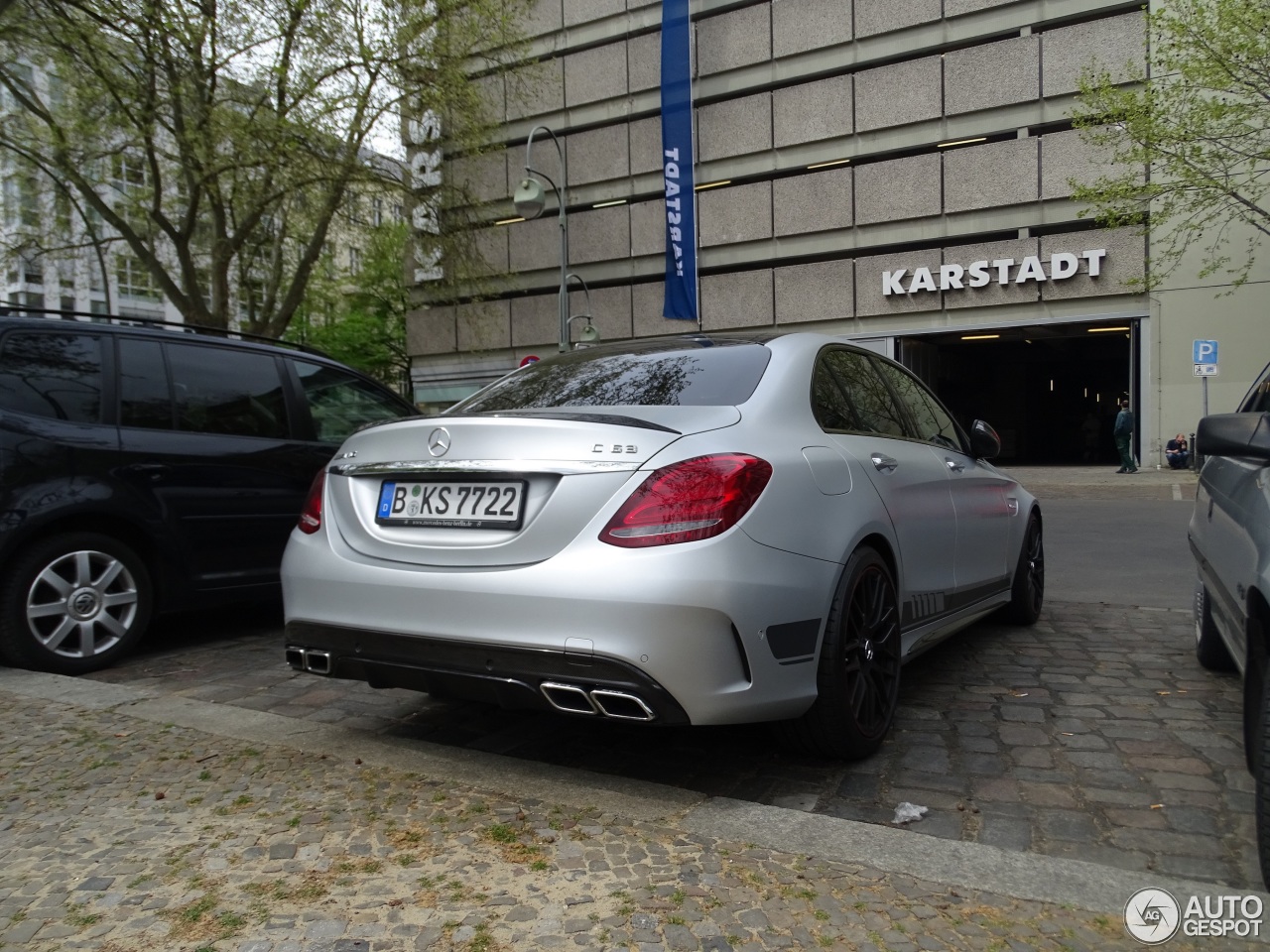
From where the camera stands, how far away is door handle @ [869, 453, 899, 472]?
144 inches

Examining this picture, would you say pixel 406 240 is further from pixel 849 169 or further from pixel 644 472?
pixel 644 472

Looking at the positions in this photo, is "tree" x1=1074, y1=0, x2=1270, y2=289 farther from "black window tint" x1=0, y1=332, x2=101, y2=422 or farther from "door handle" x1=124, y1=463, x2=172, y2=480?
"black window tint" x1=0, y1=332, x2=101, y2=422

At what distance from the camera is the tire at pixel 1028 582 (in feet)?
18.3

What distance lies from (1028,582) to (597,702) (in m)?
3.76

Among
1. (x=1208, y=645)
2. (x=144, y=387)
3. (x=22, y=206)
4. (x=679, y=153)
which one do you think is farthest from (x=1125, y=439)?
(x=22, y=206)

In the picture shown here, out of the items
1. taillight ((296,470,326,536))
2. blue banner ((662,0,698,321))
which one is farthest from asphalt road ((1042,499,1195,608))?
blue banner ((662,0,698,321))

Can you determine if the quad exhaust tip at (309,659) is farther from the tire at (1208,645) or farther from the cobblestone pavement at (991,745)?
the tire at (1208,645)

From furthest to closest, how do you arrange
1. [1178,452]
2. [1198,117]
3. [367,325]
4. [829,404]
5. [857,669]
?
[367,325]
[1178,452]
[1198,117]
[829,404]
[857,669]

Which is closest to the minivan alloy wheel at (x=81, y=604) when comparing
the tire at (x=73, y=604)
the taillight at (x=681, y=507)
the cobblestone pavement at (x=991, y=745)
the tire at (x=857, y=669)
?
the tire at (x=73, y=604)

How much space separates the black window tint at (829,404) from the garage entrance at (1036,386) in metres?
22.4

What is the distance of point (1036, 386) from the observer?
117 ft

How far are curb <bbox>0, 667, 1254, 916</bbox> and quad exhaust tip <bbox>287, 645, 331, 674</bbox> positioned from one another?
31cm

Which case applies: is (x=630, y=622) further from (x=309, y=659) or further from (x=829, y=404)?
(x=829, y=404)

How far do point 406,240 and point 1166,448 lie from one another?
17815 mm
